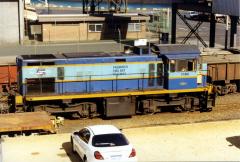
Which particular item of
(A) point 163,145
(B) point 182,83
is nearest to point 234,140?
(A) point 163,145

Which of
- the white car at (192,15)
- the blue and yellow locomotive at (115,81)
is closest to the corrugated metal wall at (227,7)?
the blue and yellow locomotive at (115,81)

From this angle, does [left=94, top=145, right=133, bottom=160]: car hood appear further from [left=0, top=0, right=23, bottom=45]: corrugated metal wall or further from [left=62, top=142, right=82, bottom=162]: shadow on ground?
[left=0, top=0, right=23, bottom=45]: corrugated metal wall

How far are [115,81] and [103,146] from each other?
905cm

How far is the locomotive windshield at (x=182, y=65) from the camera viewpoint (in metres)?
25.7

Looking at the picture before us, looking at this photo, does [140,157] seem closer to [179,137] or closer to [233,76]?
[179,137]

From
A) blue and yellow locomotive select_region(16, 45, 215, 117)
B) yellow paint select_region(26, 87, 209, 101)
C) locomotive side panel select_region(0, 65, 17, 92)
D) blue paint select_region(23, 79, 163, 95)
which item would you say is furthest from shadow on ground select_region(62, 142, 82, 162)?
locomotive side panel select_region(0, 65, 17, 92)

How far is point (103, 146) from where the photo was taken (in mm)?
16641

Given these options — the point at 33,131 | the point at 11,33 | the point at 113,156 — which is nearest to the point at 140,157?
the point at 113,156

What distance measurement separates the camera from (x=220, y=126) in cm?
2288

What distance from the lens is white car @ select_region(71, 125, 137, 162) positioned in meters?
16.3

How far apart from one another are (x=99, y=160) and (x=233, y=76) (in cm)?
1771

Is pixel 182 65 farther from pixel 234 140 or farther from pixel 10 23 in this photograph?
pixel 10 23

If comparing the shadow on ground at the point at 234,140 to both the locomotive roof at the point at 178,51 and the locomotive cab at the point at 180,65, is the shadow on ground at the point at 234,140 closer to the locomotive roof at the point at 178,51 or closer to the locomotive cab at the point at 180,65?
the locomotive cab at the point at 180,65

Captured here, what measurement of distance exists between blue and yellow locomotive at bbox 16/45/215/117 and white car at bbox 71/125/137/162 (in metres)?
6.84
